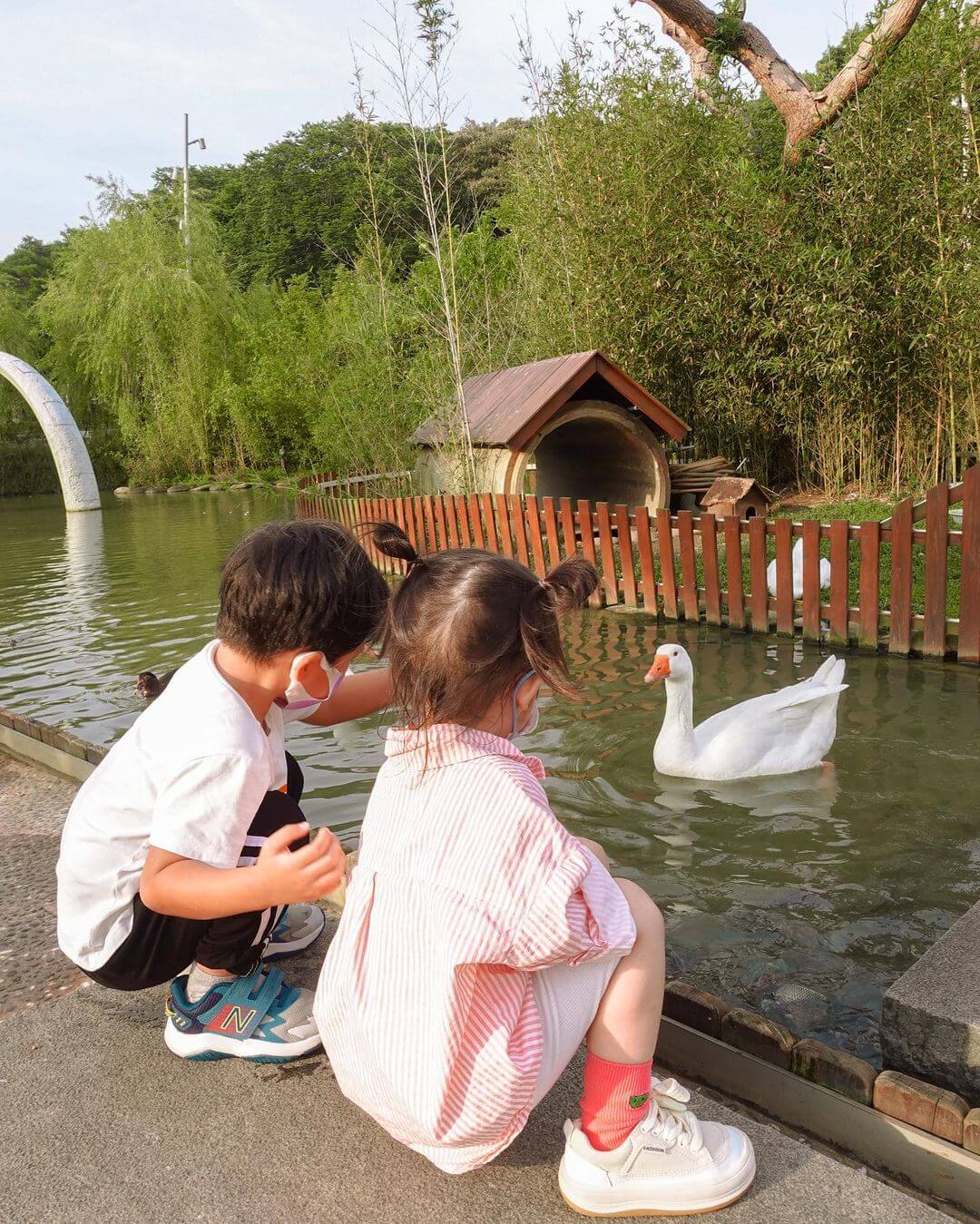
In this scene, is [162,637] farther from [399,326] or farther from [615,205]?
[615,205]

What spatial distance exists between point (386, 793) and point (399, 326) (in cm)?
1159

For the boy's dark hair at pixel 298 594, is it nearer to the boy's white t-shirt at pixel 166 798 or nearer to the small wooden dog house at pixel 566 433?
the boy's white t-shirt at pixel 166 798

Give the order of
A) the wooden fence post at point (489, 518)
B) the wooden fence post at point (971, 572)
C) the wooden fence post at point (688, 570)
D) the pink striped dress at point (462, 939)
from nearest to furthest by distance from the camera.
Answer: the pink striped dress at point (462, 939) → the wooden fence post at point (971, 572) → the wooden fence post at point (688, 570) → the wooden fence post at point (489, 518)

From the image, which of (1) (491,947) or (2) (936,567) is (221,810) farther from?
(2) (936,567)

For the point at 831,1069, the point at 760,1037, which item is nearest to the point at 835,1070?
the point at 831,1069

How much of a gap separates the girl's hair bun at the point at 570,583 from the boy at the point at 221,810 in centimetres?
45

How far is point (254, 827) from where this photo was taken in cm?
223

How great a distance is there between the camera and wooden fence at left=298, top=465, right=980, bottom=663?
593 centimetres

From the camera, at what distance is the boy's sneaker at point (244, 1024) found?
2133 mm

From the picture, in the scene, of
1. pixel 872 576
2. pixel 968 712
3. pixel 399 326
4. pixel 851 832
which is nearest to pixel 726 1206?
pixel 851 832

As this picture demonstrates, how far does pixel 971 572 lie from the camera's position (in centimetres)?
575

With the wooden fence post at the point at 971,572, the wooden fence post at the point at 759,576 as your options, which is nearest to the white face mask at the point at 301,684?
the wooden fence post at the point at 971,572

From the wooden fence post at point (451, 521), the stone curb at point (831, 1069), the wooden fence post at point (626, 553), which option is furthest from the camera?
the wooden fence post at point (451, 521)

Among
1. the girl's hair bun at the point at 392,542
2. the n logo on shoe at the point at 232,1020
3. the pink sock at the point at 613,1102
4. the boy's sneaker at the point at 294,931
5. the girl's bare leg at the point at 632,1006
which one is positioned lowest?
the boy's sneaker at the point at 294,931
